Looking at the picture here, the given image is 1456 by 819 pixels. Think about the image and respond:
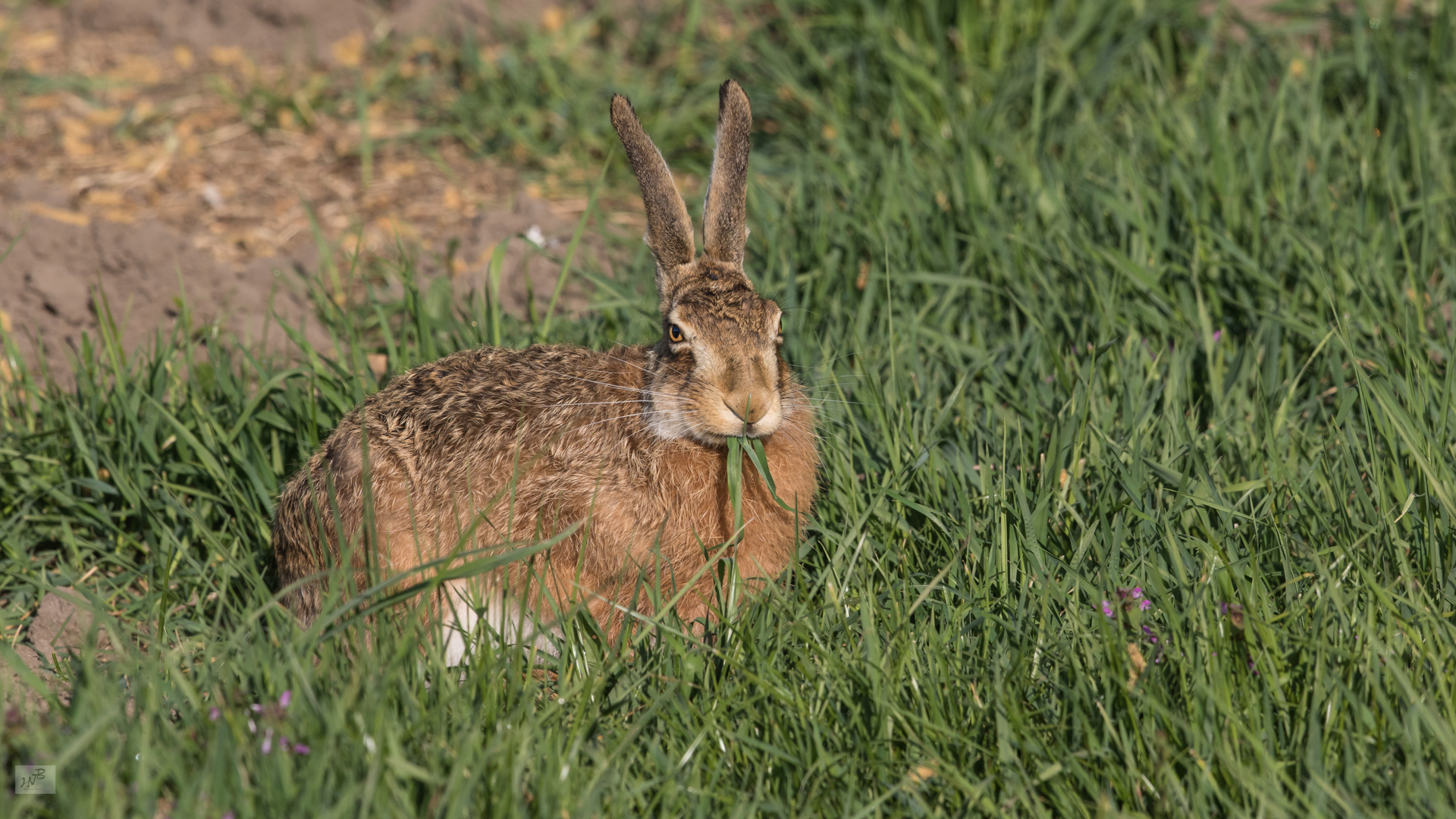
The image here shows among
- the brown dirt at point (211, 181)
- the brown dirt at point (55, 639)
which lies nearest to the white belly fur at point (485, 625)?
the brown dirt at point (55, 639)

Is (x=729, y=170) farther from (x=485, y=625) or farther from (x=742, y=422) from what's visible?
(x=485, y=625)

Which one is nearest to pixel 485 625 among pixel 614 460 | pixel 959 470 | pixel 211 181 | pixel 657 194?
pixel 614 460

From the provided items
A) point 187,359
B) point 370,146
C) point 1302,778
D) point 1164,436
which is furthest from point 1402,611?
point 370,146

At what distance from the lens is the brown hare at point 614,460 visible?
3266 millimetres

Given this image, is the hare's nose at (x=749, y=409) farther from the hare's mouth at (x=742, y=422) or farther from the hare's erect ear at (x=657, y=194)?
the hare's erect ear at (x=657, y=194)

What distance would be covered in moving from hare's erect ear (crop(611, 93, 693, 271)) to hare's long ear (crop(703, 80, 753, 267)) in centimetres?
7

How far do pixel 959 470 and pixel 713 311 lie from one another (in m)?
0.83

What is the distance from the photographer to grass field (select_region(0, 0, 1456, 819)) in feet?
7.96

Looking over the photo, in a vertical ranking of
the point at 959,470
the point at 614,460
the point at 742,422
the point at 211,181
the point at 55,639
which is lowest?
the point at 55,639

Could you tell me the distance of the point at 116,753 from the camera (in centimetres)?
226

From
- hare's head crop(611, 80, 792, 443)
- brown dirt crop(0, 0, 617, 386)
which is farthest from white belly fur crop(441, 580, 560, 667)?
brown dirt crop(0, 0, 617, 386)

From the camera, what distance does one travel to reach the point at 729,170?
3.51m

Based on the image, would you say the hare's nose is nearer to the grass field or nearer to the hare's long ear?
the grass field

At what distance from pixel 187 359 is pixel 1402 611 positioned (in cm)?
341
